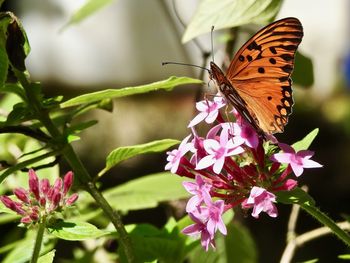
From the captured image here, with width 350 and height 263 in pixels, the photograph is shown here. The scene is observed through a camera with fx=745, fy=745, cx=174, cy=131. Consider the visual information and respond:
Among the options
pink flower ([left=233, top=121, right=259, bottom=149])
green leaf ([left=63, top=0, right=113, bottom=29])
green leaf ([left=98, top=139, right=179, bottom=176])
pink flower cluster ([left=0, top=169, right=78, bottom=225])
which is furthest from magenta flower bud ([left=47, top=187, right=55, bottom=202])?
Result: green leaf ([left=63, top=0, right=113, bottom=29])

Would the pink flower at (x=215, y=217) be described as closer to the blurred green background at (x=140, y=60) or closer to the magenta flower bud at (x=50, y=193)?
the magenta flower bud at (x=50, y=193)

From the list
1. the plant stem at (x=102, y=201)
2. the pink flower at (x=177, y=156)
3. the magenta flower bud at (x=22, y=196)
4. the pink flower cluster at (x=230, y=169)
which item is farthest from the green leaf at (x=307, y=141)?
the magenta flower bud at (x=22, y=196)

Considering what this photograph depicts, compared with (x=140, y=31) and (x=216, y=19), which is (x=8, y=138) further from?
(x=140, y=31)

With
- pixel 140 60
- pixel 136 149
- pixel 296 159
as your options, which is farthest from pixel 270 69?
pixel 140 60

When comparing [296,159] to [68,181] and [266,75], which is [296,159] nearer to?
[266,75]

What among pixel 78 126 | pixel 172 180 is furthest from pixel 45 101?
pixel 172 180

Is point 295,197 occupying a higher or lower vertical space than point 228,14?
lower
